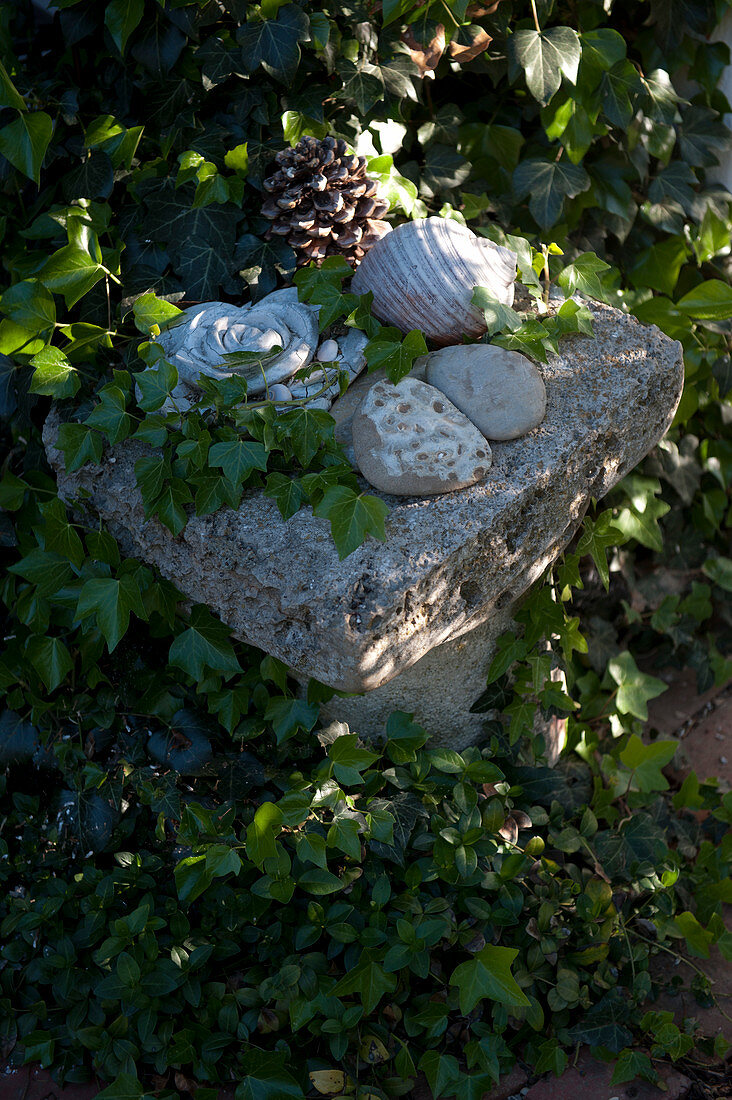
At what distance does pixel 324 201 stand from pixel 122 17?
2.07ft

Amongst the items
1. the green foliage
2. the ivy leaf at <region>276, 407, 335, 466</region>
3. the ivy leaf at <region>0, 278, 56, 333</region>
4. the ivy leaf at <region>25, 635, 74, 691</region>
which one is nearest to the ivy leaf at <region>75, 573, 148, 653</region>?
the green foliage

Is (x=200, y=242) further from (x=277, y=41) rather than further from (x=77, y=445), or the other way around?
(x=77, y=445)

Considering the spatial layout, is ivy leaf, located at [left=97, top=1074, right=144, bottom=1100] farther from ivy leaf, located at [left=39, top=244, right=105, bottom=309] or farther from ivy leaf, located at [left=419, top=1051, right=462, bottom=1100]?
ivy leaf, located at [left=39, top=244, right=105, bottom=309]

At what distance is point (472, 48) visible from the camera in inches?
83.4

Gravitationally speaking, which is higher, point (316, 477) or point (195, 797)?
point (316, 477)

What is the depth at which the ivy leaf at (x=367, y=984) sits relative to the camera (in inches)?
64.4

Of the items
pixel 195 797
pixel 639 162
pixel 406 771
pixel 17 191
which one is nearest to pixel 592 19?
→ pixel 639 162

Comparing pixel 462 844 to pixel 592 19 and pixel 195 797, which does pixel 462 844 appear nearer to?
pixel 195 797

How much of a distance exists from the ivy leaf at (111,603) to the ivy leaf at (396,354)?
26.9 inches

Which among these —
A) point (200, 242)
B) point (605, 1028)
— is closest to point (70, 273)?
point (200, 242)

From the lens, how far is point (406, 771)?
187 cm

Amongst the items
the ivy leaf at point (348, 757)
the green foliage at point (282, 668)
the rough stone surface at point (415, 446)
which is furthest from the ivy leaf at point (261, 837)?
the rough stone surface at point (415, 446)

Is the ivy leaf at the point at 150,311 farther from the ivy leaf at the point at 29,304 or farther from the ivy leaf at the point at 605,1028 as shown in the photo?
the ivy leaf at the point at 605,1028

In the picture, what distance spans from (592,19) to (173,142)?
1176 millimetres
